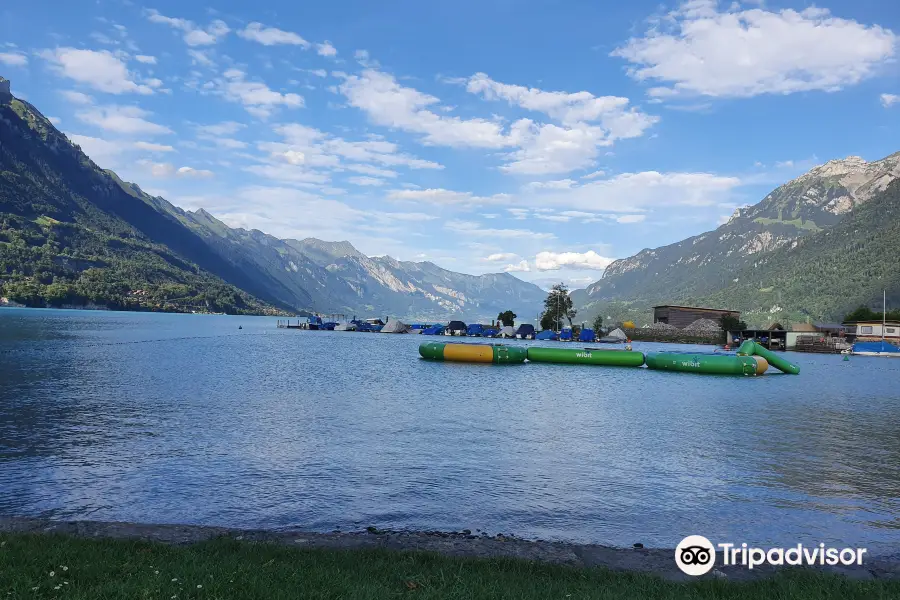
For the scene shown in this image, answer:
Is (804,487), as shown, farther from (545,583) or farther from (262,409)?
(262,409)

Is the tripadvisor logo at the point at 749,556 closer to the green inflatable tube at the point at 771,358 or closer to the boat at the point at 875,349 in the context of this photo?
the green inflatable tube at the point at 771,358

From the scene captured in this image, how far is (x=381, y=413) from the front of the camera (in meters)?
37.3

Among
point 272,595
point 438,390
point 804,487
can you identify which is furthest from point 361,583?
point 438,390

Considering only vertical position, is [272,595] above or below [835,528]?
above

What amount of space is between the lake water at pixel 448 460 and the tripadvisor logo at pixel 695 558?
1.87 meters

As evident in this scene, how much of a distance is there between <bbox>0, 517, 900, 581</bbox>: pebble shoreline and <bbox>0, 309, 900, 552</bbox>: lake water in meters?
1.64

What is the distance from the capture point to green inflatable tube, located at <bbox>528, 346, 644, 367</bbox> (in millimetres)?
90875

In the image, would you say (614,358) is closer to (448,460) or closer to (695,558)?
(448,460)

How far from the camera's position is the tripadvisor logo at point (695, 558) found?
12375 millimetres

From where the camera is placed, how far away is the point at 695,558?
12945mm

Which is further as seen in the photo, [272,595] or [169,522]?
[169,522]

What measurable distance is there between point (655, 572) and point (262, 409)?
29.4m

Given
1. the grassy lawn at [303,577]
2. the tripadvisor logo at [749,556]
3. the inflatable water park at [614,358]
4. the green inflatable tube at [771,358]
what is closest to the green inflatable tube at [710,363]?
the inflatable water park at [614,358]

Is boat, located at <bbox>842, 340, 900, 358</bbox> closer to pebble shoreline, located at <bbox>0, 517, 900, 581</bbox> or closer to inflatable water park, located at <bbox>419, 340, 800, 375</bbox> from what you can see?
inflatable water park, located at <bbox>419, 340, 800, 375</bbox>
